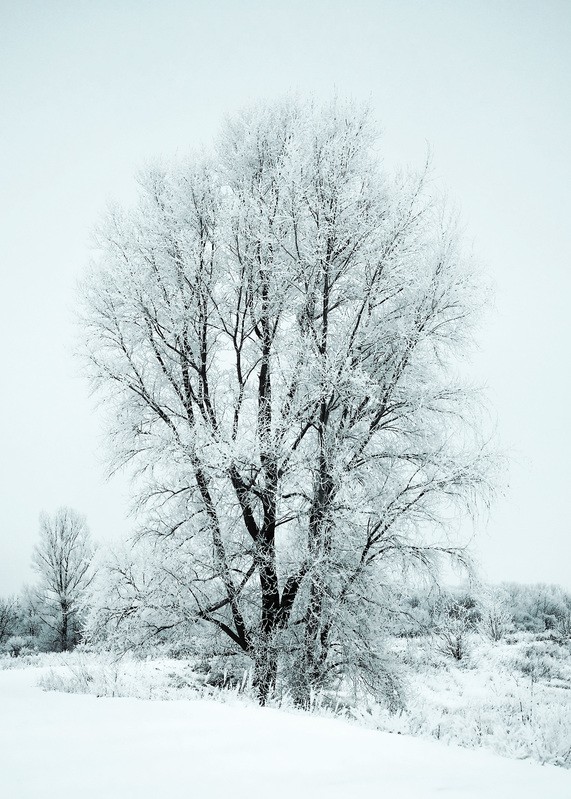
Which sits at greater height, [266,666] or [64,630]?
[266,666]

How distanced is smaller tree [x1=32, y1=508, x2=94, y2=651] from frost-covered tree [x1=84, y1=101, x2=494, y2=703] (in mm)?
19995

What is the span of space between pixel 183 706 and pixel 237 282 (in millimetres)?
6681

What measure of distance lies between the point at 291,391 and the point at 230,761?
243 inches

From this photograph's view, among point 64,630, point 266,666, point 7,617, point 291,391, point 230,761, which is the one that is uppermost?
point 291,391

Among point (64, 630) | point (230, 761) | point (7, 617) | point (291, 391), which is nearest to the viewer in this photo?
point (230, 761)

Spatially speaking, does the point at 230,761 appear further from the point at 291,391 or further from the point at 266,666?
the point at 291,391

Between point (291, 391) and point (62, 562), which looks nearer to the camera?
point (291, 391)

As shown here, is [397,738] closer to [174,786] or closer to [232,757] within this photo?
[232,757]

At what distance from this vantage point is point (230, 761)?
105 inches

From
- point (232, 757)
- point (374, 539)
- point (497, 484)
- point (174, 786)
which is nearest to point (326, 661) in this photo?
point (374, 539)

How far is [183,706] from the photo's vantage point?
421 cm

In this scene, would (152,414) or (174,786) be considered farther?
(152,414)

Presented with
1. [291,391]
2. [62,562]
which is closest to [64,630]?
[62,562]

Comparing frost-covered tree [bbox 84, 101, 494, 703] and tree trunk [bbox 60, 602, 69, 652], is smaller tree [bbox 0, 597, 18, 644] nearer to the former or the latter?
tree trunk [bbox 60, 602, 69, 652]
